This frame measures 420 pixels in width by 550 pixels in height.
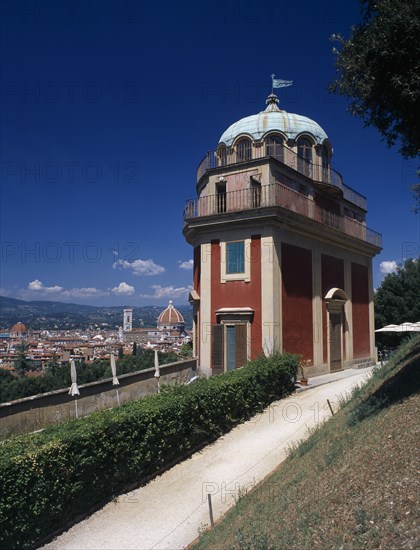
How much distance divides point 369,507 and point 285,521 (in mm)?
1227

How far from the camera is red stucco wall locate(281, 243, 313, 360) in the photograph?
19.3m

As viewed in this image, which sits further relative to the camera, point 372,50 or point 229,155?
point 229,155

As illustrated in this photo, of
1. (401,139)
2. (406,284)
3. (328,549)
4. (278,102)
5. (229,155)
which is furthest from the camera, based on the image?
(406,284)

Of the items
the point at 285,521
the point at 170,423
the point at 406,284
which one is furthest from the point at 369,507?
the point at 406,284

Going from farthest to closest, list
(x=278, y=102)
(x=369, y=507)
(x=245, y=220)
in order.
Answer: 1. (x=278, y=102)
2. (x=245, y=220)
3. (x=369, y=507)

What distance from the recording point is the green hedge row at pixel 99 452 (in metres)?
7.30

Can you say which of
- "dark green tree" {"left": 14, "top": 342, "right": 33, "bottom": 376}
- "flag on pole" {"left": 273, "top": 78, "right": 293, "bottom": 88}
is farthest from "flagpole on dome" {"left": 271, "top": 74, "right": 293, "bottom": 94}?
"dark green tree" {"left": 14, "top": 342, "right": 33, "bottom": 376}

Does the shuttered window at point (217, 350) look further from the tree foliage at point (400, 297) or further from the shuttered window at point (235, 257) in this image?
the tree foliage at point (400, 297)

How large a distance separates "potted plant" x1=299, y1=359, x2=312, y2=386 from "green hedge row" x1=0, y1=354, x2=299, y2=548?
5494mm

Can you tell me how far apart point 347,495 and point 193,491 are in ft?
16.7

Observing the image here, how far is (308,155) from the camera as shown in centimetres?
2375

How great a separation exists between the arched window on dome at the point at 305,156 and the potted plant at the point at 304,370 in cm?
994

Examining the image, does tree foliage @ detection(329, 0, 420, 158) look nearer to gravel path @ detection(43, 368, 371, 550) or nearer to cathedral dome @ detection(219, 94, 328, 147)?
gravel path @ detection(43, 368, 371, 550)

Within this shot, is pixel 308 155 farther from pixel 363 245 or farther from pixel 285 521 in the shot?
pixel 285 521
